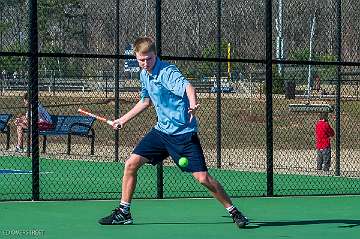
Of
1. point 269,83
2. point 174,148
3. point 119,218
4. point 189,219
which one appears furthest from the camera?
point 269,83

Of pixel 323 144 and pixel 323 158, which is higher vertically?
pixel 323 144

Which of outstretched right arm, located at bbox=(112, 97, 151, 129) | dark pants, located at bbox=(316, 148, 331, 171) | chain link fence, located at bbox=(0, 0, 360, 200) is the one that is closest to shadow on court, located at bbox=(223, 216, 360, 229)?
outstretched right arm, located at bbox=(112, 97, 151, 129)

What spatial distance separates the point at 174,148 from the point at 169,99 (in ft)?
1.53

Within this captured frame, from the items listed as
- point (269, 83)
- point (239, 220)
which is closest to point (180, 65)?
point (269, 83)

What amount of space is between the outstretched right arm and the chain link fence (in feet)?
8.16

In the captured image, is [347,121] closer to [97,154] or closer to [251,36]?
[97,154]

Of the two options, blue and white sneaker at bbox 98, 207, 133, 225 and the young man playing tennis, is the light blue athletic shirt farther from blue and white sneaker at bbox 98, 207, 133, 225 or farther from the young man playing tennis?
blue and white sneaker at bbox 98, 207, 133, 225

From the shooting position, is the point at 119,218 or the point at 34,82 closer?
the point at 119,218

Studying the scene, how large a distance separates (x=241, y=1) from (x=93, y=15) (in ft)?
7.15

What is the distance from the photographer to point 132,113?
10.8 m

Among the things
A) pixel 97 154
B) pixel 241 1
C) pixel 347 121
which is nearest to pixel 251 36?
pixel 241 1

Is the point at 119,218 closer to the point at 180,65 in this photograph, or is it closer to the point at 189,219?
the point at 189,219

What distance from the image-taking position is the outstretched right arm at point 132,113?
35.0ft

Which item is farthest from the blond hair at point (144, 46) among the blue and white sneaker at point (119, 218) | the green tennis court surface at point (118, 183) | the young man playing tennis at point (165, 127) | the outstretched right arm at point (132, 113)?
the green tennis court surface at point (118, 183)
